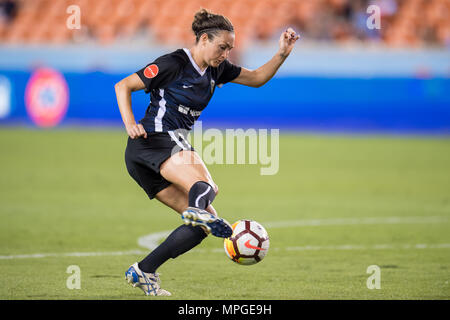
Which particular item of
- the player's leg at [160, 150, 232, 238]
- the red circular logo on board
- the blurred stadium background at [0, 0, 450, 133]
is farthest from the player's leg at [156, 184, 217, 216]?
the red circular logo on board

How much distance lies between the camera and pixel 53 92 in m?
21.7

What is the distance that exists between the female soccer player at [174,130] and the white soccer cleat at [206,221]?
0.08 meters

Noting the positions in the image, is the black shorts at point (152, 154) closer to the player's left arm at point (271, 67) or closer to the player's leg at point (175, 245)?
the player's leg at point (175, 245)

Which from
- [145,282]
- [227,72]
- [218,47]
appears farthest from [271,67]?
[145,282]

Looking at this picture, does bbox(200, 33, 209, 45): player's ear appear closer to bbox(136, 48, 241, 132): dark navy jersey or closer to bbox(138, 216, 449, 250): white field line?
bbox(136, 48, 241, 132): dark navy jersey

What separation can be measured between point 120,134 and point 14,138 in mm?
3167

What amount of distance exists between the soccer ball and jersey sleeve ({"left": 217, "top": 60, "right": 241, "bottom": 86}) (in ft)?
4.16

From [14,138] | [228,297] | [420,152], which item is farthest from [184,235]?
[14,138]

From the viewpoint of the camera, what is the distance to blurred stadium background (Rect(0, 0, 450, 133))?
2066cm

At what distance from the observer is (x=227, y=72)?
6.23 metres

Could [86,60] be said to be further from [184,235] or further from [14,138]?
[184,235]

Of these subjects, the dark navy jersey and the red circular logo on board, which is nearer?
the dark navy jersey

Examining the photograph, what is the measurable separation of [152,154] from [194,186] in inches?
18.1

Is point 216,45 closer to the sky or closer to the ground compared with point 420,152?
closer to the ground
